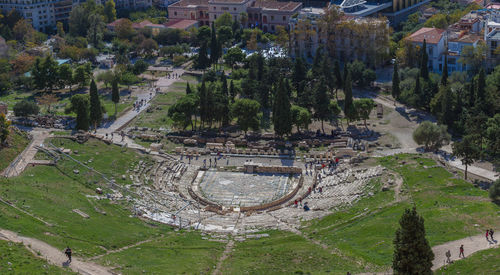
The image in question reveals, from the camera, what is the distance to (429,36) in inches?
4857

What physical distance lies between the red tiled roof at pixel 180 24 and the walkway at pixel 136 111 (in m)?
26.9

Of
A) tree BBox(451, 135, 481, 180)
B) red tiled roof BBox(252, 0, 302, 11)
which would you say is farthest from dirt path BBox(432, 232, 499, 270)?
red tiled roof BBox(252, 0, 302, 11)

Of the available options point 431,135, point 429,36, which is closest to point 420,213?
point 431,135

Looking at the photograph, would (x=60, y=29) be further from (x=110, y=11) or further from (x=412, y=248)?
(x=412, y=248)

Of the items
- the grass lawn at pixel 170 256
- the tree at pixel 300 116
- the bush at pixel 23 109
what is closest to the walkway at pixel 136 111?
the bush at pixel 23 109

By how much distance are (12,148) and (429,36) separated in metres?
79.2

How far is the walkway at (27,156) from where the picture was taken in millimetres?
75750

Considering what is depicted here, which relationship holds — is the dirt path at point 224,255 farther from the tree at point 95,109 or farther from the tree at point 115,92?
the tree at point 115,92

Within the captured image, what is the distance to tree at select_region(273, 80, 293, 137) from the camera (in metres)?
93.6

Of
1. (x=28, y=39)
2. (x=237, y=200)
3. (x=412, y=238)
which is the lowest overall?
(x=237, y=200)

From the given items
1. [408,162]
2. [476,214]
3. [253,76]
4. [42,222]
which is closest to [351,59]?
[253,76]

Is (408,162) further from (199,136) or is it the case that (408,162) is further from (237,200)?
(199,136)

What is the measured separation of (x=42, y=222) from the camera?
60688 mm

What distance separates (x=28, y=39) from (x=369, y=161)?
328 feet
